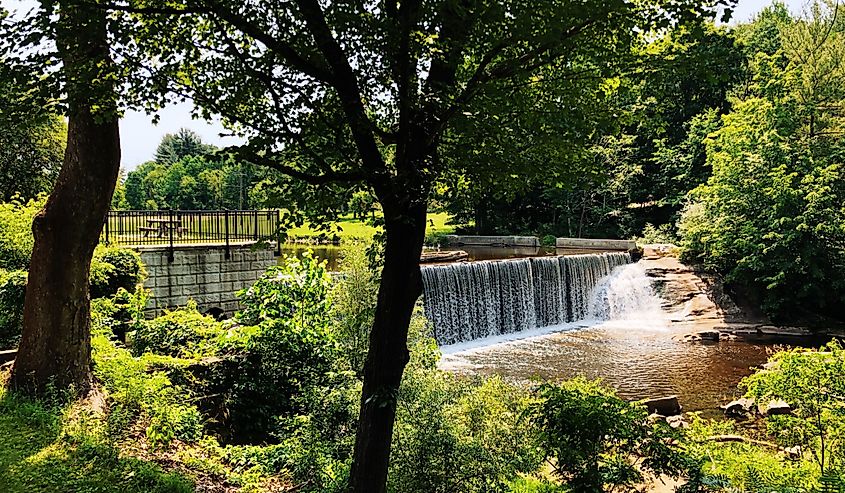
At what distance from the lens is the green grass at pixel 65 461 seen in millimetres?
4250

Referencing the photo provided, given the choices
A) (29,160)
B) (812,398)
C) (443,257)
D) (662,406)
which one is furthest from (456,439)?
(443,257)

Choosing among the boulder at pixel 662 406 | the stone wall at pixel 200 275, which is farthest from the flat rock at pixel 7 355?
the boulder at pixel 662 406

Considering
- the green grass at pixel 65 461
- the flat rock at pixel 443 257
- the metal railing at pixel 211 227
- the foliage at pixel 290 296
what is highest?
the metal railing at pixel 211 227

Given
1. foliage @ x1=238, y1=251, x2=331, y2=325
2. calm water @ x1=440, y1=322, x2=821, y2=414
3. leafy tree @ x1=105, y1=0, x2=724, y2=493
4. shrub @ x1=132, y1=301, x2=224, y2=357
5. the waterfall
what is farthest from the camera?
the waterfall

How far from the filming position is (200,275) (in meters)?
12.7

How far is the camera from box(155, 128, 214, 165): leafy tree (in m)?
83.6

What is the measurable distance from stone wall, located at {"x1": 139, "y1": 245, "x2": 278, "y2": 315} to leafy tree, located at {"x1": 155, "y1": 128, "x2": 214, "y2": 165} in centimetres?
7367

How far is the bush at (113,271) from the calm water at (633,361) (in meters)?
6.47

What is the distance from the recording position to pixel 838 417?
5.36 m

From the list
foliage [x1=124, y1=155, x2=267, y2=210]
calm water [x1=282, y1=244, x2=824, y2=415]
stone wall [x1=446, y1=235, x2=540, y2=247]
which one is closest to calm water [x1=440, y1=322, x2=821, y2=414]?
calm water [x1=282, y1=244, x2=824, y2=415]

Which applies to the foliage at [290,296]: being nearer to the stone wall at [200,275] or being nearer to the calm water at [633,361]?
the stone wall at [200,275]

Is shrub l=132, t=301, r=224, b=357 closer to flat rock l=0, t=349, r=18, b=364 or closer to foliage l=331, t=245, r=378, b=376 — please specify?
flat rock l=0, t=349, r=18, b=364

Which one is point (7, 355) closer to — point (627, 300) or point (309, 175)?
point (309, 175)

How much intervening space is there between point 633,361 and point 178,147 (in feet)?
273
